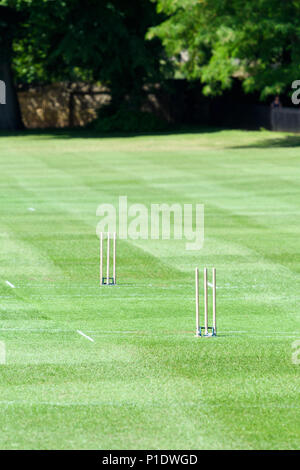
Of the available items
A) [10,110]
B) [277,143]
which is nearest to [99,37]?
[10,110]

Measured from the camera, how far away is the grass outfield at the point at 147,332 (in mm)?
8234

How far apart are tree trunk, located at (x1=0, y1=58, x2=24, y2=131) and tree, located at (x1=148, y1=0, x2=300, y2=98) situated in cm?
1675

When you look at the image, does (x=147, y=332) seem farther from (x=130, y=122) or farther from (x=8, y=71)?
(x=8, y=71)

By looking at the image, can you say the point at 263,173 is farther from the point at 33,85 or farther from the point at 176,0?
the point at 33,85

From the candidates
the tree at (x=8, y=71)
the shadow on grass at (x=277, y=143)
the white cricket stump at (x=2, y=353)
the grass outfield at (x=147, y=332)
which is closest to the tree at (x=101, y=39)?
the tree at (x=8, y=71)

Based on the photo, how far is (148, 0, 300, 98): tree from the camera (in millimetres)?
45250

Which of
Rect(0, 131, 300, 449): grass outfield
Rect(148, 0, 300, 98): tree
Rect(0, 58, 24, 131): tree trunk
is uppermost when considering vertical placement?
Rect(148, 0, 300, 98): tree

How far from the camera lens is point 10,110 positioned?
64.8 meters

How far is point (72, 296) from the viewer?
14.2 m

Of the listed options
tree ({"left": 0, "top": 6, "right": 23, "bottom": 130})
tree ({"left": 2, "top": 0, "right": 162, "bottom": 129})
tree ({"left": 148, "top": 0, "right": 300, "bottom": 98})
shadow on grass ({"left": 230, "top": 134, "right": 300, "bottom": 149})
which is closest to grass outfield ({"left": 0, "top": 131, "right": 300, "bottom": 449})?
tree ({"left": 148, "top": 0, "right": 300, "bottom": 98})

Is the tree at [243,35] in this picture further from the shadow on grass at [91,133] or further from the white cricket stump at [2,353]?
the white cricket stump at [2,353]

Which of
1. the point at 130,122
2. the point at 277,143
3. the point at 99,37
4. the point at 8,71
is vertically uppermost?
the point at 99,37

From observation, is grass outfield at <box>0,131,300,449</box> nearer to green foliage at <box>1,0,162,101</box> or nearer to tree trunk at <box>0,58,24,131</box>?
green foliage at <box>1,0,162,101</box>

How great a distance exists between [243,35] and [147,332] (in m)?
35.6
